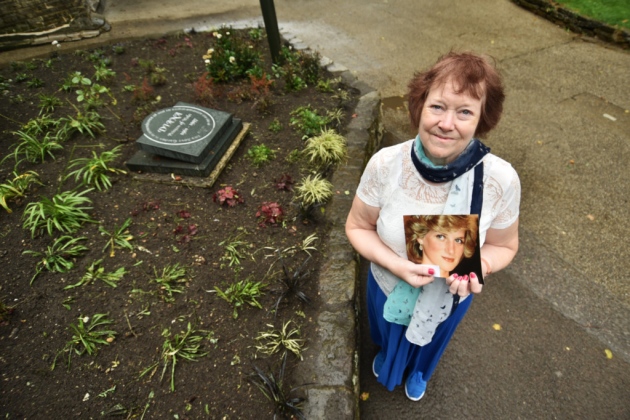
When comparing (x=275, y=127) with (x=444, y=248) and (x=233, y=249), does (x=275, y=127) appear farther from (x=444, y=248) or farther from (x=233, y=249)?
(x=444, y=248)

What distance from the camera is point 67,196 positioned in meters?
3.33


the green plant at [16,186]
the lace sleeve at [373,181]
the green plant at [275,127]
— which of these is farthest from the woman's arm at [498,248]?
the green plant at [16,186]

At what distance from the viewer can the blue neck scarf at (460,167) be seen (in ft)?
4.90

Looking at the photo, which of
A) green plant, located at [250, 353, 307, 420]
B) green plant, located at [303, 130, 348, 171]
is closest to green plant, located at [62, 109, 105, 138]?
green plant, located at [303, 130, 348, 171]

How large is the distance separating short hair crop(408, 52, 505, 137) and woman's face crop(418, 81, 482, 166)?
0.03 meters

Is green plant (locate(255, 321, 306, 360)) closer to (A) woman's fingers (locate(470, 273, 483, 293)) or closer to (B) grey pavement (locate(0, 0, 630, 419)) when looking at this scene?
(B) grey pavement (locate(0, 0, 630, 419))

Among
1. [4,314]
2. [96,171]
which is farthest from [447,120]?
[96,171]

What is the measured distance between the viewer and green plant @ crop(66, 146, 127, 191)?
355 centimetres

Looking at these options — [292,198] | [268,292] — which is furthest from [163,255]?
[292,198]

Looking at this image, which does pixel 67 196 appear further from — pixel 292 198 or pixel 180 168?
pixel 292 198

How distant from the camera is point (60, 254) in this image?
2959 mm

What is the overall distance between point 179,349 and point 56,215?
5.49 ft

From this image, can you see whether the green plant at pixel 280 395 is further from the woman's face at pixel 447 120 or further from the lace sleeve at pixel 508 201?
the woman's face at pixel 447 120

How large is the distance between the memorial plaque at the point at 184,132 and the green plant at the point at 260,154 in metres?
0.36
